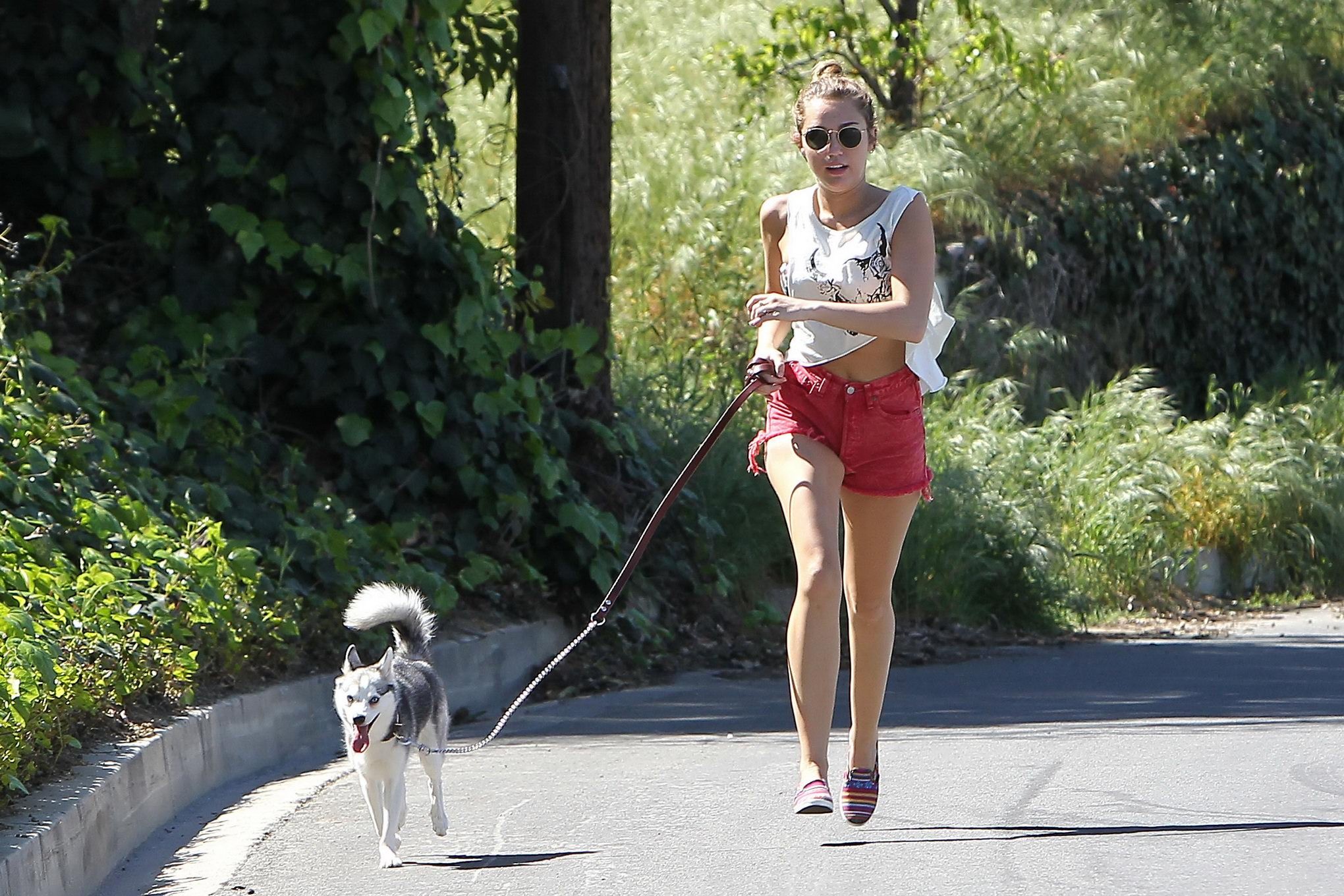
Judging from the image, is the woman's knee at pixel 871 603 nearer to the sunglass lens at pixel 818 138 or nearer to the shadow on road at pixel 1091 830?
the shadow on road at pixel 1091 830

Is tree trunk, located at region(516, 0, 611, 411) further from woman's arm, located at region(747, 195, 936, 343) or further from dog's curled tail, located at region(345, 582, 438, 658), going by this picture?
woman's arm, located at region(747, 195, 936, 343)

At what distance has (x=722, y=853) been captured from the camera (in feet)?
17.6

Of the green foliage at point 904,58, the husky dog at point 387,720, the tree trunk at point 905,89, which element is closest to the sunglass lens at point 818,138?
the husky dog at point 387,720

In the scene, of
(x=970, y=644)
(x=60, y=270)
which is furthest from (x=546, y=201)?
(x=970, y=644)

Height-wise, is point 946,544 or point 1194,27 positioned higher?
point 1194,27

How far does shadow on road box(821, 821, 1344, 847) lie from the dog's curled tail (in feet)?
4.99

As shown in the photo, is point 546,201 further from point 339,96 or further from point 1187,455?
point 1187,455

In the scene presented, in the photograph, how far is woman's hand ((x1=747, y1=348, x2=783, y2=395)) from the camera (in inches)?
→ 213

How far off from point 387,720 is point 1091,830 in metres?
2.06

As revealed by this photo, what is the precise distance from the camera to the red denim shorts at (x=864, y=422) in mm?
5395

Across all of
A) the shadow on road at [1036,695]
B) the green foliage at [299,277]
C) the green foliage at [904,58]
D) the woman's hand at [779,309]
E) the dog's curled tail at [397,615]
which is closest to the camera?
the woman's hand at [779,309]

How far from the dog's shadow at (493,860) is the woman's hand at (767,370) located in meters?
1.43

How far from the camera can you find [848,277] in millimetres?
5395

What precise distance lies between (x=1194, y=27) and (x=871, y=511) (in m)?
14.1
